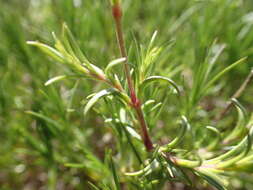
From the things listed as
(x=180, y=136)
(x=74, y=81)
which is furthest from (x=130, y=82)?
(x=74, y=81)

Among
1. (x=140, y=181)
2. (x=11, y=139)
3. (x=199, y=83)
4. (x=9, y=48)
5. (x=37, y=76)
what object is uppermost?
(x=9, y=48)

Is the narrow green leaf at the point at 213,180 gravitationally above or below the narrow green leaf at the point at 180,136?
below

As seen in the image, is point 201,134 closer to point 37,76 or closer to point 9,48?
point 37,76

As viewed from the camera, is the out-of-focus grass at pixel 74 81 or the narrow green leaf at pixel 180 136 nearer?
the narrow green leaf at pixel 180 136

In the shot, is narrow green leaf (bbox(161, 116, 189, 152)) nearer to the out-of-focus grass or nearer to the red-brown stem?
the red-brown stem

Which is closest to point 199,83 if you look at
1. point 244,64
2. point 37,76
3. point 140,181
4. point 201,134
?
point 201,134

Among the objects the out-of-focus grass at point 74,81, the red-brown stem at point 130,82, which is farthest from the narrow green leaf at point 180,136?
the out-of-focus grass at point 74,81

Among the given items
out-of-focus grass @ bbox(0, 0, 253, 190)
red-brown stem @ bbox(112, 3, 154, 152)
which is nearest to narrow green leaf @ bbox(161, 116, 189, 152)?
red-brown stem @ bbox(112, 3, 154, 152)

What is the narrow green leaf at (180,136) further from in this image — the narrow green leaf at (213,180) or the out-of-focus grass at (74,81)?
the out-of-focus grass at (74,81)
